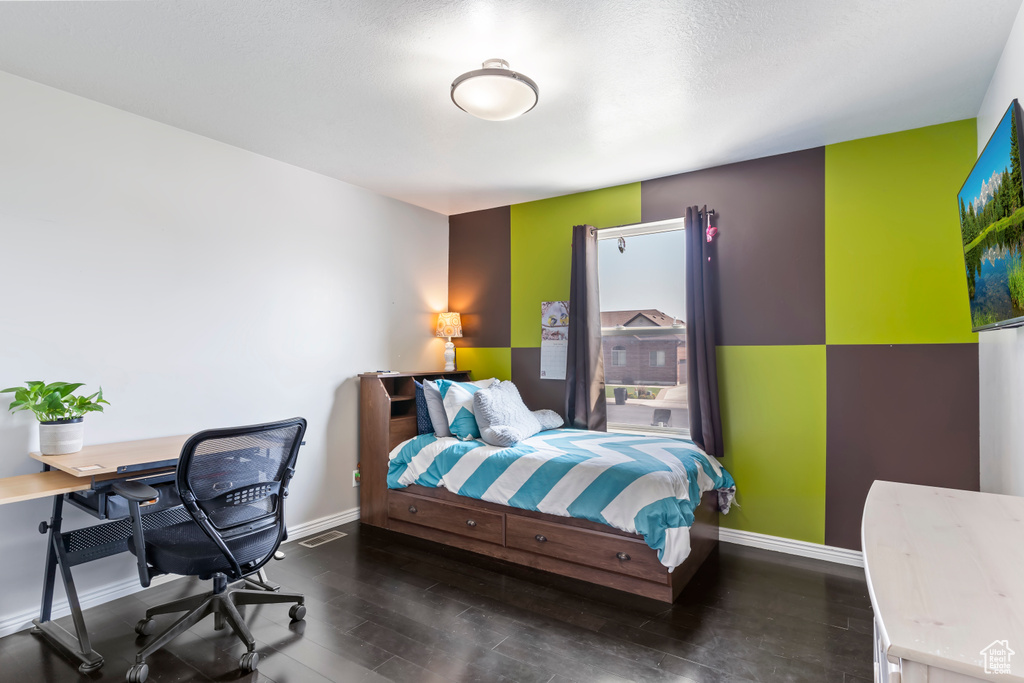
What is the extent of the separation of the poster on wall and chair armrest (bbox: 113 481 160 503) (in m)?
2.89

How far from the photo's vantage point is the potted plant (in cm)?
235

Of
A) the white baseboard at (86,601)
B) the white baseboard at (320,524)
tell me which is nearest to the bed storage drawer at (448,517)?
the white baseboard at (320,524)

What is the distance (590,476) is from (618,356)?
58.5 inches

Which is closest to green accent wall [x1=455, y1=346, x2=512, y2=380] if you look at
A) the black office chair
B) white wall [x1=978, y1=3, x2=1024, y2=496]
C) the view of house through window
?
the view of house through window

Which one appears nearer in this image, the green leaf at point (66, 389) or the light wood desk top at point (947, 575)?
the light wood desk top at point (947, 575)

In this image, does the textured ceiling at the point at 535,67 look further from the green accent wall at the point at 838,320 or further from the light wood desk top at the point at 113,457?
the light wood desk top at the point at 113,457

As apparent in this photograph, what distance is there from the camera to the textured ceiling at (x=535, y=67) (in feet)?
6.63

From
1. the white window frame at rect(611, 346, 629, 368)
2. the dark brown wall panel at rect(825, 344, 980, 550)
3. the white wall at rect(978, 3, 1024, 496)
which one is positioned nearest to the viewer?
the white wall at rect(978, 3, 1024, 496)

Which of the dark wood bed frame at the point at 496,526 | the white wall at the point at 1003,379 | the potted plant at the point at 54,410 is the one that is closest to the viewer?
the white wall at the point at 1003,379

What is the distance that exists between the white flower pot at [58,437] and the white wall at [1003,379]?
4.12 meters

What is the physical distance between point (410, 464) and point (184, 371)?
1.52 meters

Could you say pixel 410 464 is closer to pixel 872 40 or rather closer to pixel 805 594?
pixel 805 594

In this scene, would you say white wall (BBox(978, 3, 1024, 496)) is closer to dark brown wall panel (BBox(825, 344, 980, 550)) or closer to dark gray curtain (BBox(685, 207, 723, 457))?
dark brown wall panel (BBox(825, 344, 980, 550))

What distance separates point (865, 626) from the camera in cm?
241
